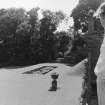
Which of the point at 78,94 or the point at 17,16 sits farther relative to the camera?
the point at 17,16

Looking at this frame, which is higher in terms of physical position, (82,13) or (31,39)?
(82,13)

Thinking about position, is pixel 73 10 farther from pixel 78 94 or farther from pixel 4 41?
pixel 78 94

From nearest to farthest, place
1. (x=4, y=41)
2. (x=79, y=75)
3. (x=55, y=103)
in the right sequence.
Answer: (x=55, y=103) → (x=79, y=75) → (x=4, y=41)

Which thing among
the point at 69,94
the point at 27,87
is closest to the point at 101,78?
the point at 69,94

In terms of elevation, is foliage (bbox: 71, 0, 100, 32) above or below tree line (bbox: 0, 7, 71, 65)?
above

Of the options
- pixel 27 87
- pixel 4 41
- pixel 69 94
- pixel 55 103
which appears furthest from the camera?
pixel 4 41

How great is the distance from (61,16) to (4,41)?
26.0 feet

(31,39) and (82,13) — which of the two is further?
(31,39)

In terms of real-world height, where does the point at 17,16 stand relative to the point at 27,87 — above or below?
above

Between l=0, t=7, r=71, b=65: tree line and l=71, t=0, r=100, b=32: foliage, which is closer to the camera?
l=71, t=0, r=100, b=32: foliage

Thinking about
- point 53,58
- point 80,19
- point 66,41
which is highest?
point 80,19

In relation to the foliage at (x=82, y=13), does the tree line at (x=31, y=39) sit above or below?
below

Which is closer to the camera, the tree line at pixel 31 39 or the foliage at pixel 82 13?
the foliage at pixel 82 13

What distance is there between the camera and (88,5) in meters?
29.5
